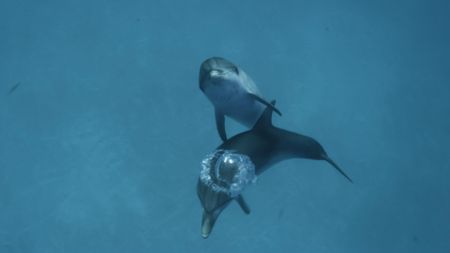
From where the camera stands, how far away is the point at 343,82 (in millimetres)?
14555

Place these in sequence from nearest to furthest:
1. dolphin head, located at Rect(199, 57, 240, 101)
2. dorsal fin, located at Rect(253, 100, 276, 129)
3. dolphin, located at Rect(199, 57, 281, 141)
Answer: dolphin head, located at Rect(199, 57, 240, 101), dolphin, located at Rect(199, 57, 281, 141), dorsal fin, located at Rect(253, 100, 276, 129)

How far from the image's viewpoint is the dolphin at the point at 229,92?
24.3 ft

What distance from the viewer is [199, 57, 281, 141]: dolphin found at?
7.40m

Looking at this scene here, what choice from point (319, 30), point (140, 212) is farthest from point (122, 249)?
point (319, 30)

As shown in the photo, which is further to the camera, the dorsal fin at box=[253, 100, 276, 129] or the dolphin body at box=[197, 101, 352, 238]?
the dorsal fin at box=[253, 100, 276, 129]

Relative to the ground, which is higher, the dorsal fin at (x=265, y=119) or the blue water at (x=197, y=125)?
the dorsal fin at (x=265, y=119)

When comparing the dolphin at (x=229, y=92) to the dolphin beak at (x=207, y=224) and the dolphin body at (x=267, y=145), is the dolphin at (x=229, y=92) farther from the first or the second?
the dolphin beak at (x=207, y=224)

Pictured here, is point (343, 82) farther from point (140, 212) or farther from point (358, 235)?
point (140, 212)

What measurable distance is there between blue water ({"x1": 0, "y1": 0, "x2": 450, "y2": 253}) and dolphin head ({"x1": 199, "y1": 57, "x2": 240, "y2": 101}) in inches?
187

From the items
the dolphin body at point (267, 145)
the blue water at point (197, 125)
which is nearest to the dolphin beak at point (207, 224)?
the dolphin body at point (267, 145)

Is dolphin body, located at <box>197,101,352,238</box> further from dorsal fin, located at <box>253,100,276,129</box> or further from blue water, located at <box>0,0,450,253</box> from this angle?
blue water, located at <box>0,0,450,253</box>

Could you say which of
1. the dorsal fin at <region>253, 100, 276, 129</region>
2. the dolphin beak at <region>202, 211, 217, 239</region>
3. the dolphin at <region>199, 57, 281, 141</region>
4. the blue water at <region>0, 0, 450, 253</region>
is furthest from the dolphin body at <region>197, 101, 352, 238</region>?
the blue water at <region>0, 0, 450, 253</region>

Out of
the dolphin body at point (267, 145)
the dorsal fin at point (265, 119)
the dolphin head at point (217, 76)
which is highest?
the dolphin head at point (217, 76)

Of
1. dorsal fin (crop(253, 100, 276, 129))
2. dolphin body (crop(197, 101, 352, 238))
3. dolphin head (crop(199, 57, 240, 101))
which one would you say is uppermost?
dolphin head (crop(199, 57, 240, 101))
